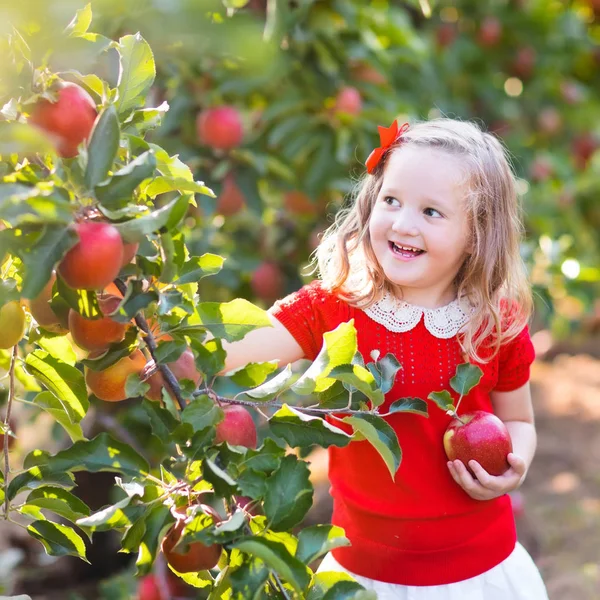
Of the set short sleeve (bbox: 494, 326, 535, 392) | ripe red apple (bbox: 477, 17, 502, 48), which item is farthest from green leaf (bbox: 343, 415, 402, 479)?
ripe red apple (bbox: 477, 17, 502, 48)

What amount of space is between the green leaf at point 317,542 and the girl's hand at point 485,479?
39 cm

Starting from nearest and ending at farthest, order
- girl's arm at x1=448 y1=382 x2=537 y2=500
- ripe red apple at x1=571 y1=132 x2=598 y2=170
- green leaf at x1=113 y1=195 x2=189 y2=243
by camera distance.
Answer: green leaf at x1=113 y1=195 x2=189 y2=243 < girl's arm at x1=448 y1=382 x2=537 y2=500 < ripe red apple at x1=571 y1=132 x2=598 y2=170

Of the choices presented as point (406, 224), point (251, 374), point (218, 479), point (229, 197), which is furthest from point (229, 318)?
point (229, 197)

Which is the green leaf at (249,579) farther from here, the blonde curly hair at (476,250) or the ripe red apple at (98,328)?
the blonde curly hair at (476,250)

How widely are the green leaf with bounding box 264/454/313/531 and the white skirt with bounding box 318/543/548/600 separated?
18.4 inches

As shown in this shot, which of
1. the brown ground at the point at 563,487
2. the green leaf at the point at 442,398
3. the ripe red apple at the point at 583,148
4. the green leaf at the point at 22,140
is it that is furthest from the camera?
the ripe red apple at the point at 583,148

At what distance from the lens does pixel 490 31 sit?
337 cm

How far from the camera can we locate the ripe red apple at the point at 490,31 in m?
3.37

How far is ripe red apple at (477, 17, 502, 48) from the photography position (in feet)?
11.0

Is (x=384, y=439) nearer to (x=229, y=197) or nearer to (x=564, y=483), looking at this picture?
(x=229, y=197)

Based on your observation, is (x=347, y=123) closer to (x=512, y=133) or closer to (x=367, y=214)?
(x=367, y=214)

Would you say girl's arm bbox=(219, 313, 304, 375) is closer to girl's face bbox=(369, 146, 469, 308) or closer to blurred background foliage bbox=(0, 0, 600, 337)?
girl's face bbox=(369, 146, 469, 308)

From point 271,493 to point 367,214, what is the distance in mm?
650

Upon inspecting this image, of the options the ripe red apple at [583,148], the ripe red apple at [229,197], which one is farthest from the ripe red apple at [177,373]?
the ripe red apple at [583,148]
